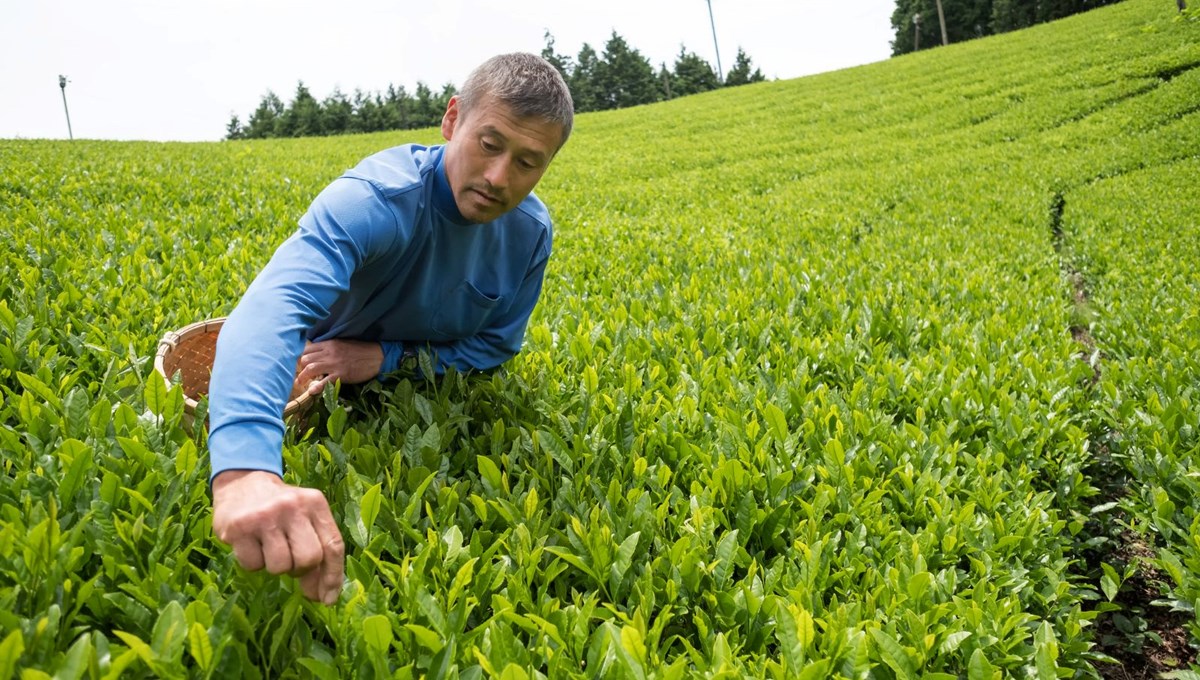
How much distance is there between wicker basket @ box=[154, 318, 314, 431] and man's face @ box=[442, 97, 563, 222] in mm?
922

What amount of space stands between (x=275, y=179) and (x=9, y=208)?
4.32 metres

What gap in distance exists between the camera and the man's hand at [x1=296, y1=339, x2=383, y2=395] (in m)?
2.65

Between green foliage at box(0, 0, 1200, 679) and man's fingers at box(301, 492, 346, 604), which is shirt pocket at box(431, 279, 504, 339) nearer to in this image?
green foliage at box(0, 0, 1200, 679)

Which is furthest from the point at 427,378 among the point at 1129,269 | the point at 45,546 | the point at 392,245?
the point at 1129,269

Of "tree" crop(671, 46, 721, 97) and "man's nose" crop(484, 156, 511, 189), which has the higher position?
"tree" crop(671, 46, 721, 97)

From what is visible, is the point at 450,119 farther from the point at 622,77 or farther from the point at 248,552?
the point at 622,77

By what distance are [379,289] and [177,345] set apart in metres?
0.80

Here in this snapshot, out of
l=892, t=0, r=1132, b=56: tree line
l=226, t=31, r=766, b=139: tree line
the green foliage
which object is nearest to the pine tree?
l=226, t=31, r=766, b=139: tree line

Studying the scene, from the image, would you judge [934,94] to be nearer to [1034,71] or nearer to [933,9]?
[1034,71]

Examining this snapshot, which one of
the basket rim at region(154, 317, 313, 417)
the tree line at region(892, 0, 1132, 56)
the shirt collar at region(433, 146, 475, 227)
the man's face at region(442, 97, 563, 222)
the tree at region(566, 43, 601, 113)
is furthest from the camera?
the tree at region(566, 43, 601, 113)

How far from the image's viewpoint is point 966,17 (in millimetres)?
64562

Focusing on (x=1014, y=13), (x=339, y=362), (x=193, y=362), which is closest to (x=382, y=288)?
(x=339, y=362)

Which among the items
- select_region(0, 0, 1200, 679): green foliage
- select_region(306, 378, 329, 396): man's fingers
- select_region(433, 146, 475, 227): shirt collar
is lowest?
select_region(0, 0, 1200, 679): green foliage

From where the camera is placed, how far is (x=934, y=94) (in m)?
22.6
